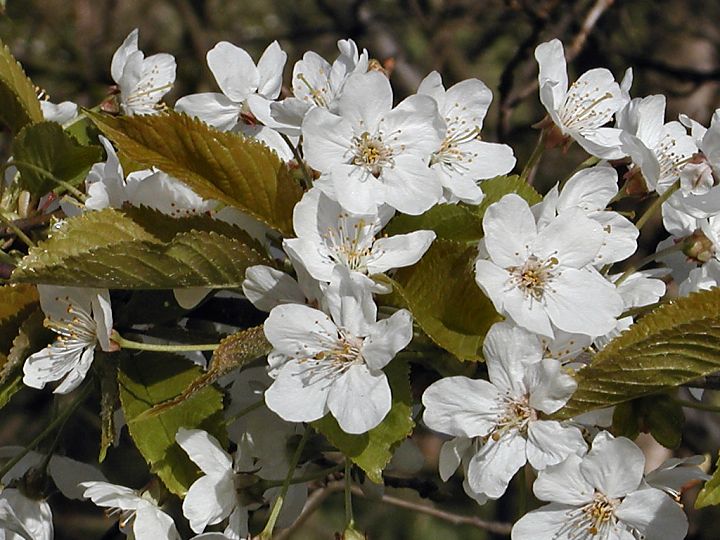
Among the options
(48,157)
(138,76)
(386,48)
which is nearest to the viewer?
(48,157)

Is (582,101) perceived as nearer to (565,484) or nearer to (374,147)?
(374,147)

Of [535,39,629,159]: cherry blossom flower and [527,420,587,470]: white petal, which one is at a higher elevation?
[535,39,629,159]: cherry blossom flower

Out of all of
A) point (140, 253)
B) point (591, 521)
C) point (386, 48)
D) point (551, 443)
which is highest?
point (140, 253)

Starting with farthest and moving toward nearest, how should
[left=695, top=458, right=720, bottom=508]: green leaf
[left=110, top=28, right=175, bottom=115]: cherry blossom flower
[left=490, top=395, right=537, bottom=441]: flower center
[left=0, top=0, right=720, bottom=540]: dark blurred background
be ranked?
[left=0, top=0, right=720, bottom=540]: dark blurred background → [left=110, top=28, right=175, bottom=115]: cherry blossom flower → [left=490, top=395, right=537, bottom=441]: flower center → [left=695, top=458, right=720, bottom=508]: green leaf

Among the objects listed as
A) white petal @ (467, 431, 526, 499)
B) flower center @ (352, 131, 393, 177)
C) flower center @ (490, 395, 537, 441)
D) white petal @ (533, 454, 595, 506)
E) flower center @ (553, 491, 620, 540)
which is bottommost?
flower center @ (553, 491, 620, 540)

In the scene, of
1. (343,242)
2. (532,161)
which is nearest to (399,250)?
(343,242)

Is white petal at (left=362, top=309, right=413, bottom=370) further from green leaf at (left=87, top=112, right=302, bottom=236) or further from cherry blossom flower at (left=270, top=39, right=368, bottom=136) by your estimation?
cherry blossom flower at (left=270, top=39, right=368, bottom=136)

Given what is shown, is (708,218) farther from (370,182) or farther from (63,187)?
(63,187)

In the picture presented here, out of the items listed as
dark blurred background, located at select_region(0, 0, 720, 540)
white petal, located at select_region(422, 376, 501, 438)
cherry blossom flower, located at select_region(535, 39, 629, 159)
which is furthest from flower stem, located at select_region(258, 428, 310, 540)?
dark blurred background, located at select_region(0, 0, 720, 540)
